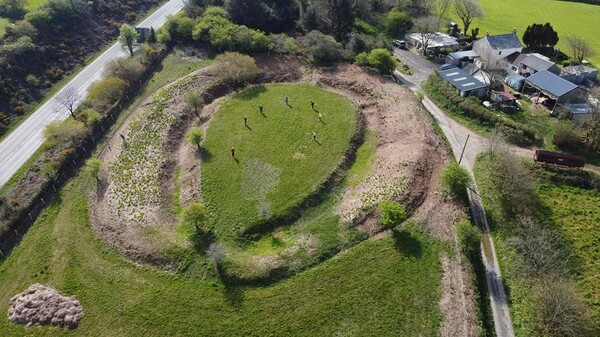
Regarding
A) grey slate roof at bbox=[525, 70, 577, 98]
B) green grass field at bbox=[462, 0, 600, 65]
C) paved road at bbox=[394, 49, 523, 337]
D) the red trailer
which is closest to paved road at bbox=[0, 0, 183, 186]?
paved road at bbox=[394, 49, 523, 337]

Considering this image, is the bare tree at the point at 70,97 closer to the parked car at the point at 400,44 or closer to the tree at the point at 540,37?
the parked car at the point at 400,44

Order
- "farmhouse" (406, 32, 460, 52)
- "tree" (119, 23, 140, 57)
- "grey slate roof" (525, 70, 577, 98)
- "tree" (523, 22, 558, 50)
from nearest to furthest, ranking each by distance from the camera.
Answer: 1. "grey slate roof" (525, 70, 577, 98)
2. "tree" (119, 23, 140, 57)
3. "tree" (523, 22, 558, 50)
4. "farmhouse" (406, 32, 460, 52)

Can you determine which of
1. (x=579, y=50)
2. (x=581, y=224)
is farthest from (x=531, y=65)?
(x=581, y=224)

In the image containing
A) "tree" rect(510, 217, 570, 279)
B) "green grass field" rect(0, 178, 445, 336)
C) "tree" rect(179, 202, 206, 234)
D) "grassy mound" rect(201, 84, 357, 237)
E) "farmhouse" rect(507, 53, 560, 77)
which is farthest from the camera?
"farmhouse" rect(507, 53, 560, 77)

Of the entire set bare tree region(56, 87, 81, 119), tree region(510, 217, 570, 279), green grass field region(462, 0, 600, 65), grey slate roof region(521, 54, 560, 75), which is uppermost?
green grass field region(462, 0, 600, 65)

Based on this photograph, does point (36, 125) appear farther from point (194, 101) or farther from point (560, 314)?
point (560, 314)

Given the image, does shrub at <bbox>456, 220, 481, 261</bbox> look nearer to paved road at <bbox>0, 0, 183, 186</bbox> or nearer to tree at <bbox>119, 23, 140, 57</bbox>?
paved road at <bbox>0, 0, 183, 186</bbox>

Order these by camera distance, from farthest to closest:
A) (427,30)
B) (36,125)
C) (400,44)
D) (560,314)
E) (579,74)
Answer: (400,44) < (427,30) < (579,74) < (36,125) < (560,314)
